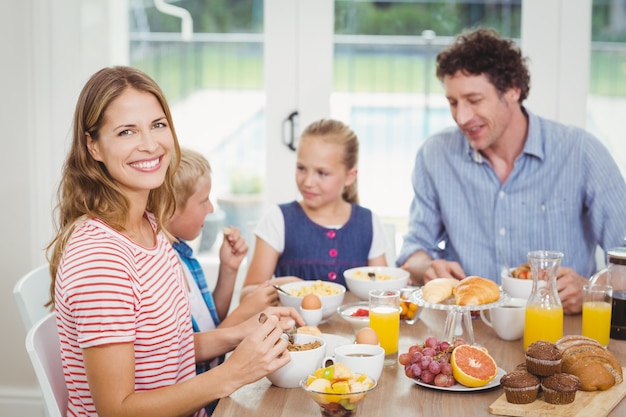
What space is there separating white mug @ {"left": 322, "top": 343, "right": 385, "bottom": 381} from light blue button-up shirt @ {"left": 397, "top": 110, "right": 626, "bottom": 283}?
1.14 meters

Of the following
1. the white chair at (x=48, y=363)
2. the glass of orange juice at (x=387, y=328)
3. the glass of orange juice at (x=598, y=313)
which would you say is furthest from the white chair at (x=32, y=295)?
the glass of orange juice at (x=598, y=313)

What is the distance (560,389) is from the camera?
1.38 m

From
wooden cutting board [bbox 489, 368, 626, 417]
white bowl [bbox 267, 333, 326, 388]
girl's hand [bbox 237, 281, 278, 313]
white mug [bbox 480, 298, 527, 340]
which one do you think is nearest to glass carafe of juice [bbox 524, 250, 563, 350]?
white mug [bbox 480, 298, 527, 340]

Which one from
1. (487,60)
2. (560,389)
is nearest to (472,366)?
(560,389)

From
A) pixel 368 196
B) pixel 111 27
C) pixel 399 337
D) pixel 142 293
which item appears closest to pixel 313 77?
pixel 368 196

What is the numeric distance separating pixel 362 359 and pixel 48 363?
0.68 meters

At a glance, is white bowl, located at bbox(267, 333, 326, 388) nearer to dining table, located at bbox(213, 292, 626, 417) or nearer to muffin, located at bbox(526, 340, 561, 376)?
dining table, located at bbox(213, 292, 626, 417)

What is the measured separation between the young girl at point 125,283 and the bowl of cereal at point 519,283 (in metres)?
0.63

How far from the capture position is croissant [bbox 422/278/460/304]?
1690 millimetres

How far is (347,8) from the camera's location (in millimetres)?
3260

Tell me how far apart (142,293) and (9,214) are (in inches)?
75.0

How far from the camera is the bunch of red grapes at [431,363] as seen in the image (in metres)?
1.46

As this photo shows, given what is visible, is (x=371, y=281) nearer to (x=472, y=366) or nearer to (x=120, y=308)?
(x=472, y=366)

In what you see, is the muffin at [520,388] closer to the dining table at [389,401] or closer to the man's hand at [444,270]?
the dining table at [389,401]
